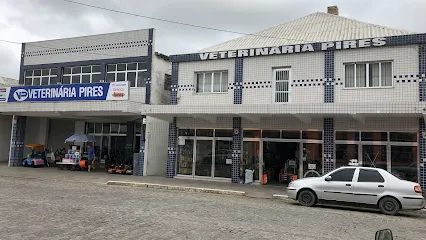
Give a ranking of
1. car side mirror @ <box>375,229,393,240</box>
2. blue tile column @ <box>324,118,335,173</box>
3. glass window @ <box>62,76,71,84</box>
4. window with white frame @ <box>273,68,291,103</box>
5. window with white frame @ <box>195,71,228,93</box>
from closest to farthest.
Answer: car side mirror @ <box>375,229,393,240</box>
blue tile column @ <box>324,118,335,173</box>
window with white frame @ <box>273,68,291,103</box>
window with white frame @ <box>195,71,228,93</box>
glass window @ <box>62,76,71,84</box>

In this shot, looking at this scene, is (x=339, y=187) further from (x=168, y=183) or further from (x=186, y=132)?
(x=186, y=132)

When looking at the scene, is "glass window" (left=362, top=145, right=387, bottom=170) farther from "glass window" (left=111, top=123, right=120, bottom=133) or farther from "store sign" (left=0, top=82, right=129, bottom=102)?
"glass window" (left=111, top=123, right=120, bottom=133)

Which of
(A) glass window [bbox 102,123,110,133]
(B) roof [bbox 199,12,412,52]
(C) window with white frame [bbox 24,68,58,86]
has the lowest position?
(A) glass window [bbox 102,123,110,133]

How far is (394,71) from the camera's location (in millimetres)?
14656

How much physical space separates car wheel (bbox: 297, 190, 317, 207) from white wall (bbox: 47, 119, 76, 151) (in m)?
20.3

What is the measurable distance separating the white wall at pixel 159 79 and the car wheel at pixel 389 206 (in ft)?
43.3

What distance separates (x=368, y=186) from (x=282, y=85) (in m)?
7.01

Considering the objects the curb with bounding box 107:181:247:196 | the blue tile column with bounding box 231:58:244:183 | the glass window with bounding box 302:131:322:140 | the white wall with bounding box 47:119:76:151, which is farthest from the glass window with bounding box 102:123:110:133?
the glass window with bounding box 302:131:322:140

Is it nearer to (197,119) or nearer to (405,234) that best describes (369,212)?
(405,234)

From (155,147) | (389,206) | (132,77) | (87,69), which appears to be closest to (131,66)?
(132,77)

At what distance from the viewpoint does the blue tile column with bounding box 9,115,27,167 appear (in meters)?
22.8

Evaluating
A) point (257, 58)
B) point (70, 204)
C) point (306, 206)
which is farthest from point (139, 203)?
point (257, 58)

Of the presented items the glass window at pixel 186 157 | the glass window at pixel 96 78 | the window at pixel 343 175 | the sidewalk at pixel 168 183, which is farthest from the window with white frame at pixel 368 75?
the glass window at pixel 96 78

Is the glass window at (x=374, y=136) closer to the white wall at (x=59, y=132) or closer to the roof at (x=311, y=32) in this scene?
the roof at (x=311, y=32)
